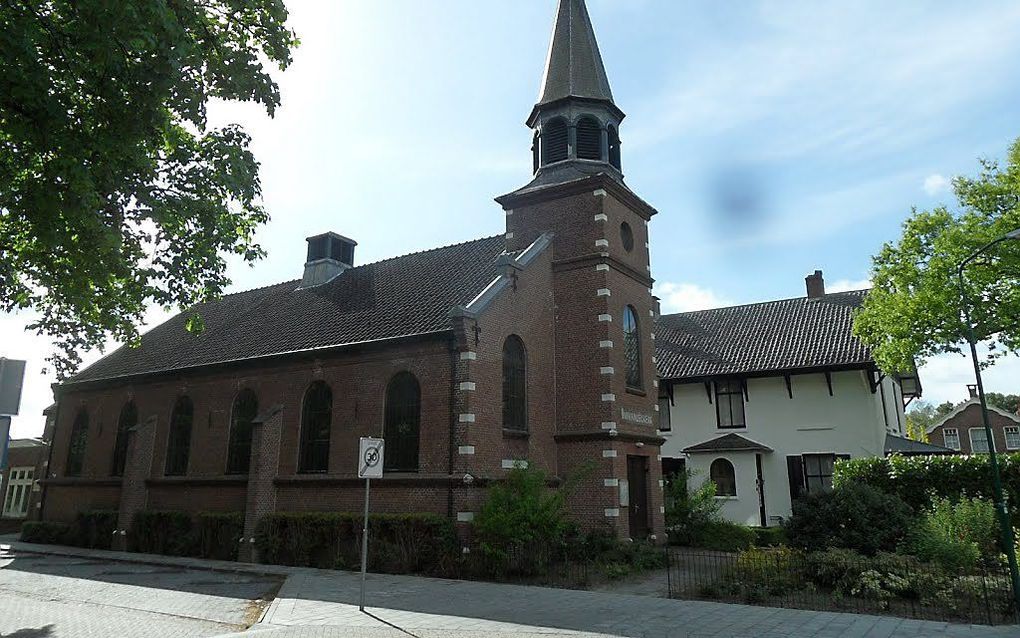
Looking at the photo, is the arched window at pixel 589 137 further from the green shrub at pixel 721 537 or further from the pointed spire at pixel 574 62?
the green shrub at pixel 721 537

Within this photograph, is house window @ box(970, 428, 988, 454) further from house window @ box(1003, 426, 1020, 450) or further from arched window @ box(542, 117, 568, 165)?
arched window @ box(542, 117, 568, 165)

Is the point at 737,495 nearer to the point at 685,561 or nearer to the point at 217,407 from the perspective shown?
the point at 685,561

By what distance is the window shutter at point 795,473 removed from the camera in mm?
26812

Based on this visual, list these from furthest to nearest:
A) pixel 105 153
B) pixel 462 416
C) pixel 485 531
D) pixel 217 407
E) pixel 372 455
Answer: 1. pixel 217 407
2. pixel 462 416
3. pixel 485 531
4. pixel 372 455
5. pixel 105 153

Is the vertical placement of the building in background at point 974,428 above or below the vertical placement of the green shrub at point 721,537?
above

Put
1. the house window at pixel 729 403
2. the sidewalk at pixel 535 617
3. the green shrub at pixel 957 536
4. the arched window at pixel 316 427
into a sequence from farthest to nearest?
the house window at pixel 729 403 → the arched window at pixel 316 427 → the green shrub at pixel 957 536 → the sidewalk at pixel 535 617

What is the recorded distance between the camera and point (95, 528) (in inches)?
941

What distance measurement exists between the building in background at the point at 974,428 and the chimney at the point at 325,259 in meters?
48.0

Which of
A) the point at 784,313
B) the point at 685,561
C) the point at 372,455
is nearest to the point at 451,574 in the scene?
the point at 372,455

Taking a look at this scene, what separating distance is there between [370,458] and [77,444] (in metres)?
21.7


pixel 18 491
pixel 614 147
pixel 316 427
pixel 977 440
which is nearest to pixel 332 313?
pixel 316 427

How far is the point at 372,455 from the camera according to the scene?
507 inches

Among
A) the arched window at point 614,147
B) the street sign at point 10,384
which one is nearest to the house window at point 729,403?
the arched window at point 614,147

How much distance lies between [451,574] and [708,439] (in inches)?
638
